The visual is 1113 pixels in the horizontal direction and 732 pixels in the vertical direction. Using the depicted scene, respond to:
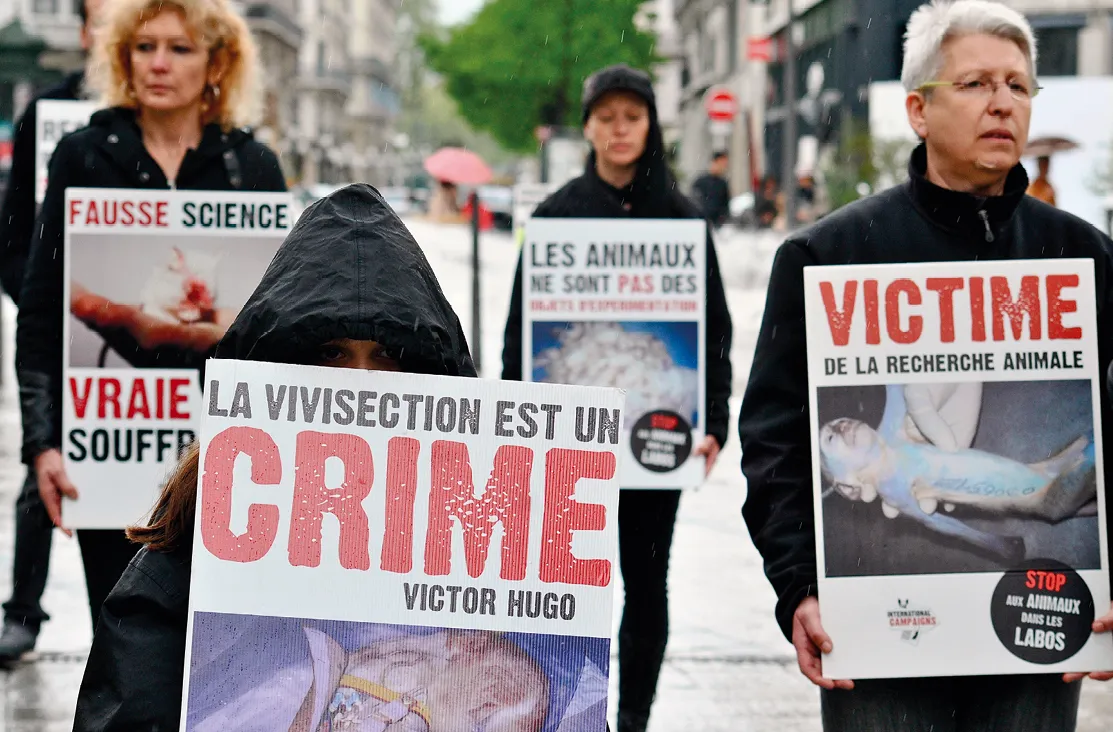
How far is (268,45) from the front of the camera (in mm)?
82438

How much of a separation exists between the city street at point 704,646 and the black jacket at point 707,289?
36.6 inches

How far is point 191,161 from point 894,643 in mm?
2355

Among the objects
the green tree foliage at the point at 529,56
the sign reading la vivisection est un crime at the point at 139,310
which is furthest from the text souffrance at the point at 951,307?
the green tree foliage at the point at 529,56

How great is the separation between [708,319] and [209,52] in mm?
1839

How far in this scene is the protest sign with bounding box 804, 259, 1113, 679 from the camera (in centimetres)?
303

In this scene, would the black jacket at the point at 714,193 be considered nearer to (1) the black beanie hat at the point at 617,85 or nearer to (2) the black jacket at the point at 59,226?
(1) the black beanie hat at the point at 617,85

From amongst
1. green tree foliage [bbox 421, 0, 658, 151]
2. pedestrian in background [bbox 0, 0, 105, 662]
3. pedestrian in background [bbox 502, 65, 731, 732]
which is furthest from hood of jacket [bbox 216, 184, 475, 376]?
green tree foliage [bbox 421, 0, 658, 151]

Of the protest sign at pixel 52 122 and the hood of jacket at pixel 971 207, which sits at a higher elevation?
the protest sign at pixel 52 122

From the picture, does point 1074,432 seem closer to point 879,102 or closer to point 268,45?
point 879,102

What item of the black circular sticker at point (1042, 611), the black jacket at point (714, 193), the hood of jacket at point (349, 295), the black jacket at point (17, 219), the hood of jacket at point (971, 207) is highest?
the black jacket at point (714, 193)

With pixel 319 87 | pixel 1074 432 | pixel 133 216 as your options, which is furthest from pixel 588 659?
pixel 319 87

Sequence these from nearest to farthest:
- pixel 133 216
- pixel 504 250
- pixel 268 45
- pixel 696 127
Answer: pixel 133 216 < pixel 504 250 < pixel 696 127 < pixel 268 45

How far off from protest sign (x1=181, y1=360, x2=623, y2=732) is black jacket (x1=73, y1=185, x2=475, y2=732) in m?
0.07

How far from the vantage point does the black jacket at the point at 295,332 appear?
2.33m
